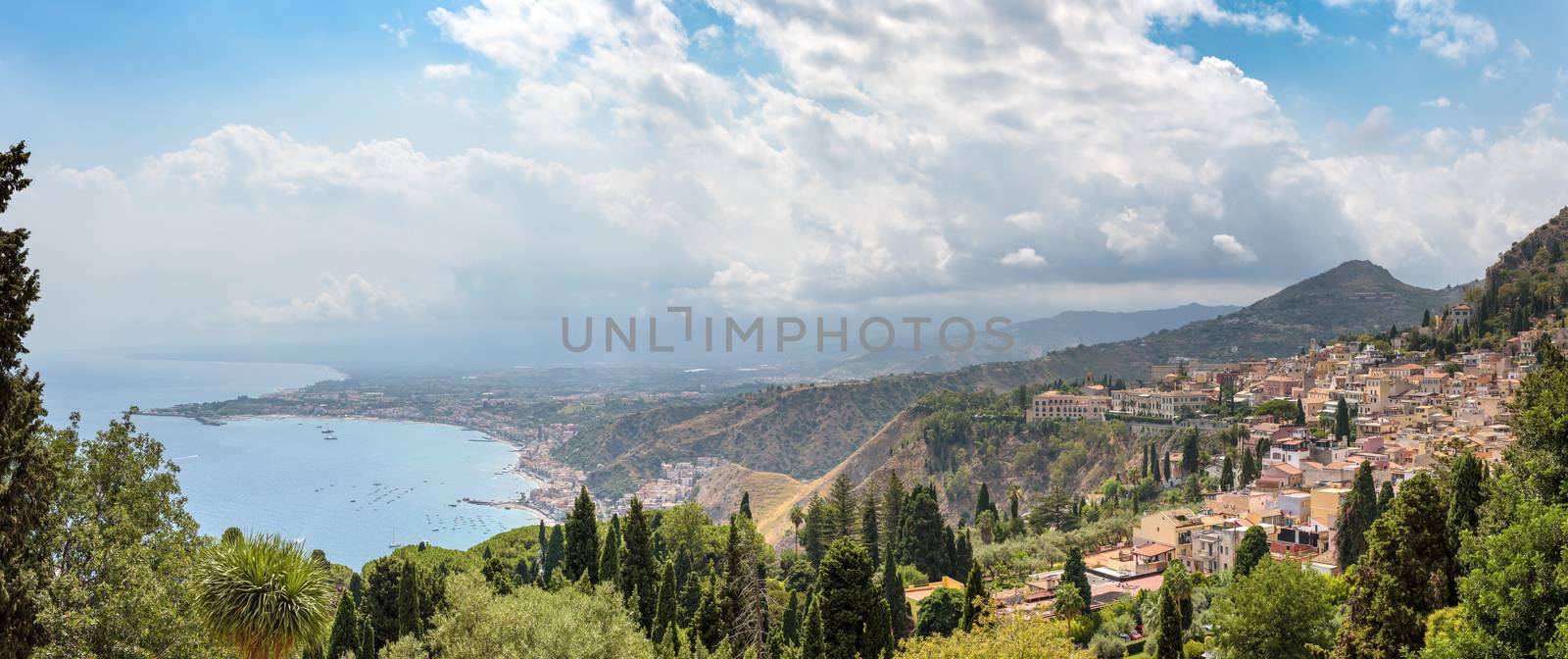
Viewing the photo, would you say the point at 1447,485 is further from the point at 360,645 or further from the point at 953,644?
the point at 360,645

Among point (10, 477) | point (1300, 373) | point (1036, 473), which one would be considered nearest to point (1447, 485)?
point (10, 477)

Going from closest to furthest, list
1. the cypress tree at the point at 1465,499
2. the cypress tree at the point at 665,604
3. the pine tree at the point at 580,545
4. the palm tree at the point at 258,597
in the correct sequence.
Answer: the palm tree at the point at 258,597, the cypress tree at the point at 1465,499, the cypress tree at the point at 665,604, the pine tree at the point at 580,545

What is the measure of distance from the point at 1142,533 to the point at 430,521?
67545 mm

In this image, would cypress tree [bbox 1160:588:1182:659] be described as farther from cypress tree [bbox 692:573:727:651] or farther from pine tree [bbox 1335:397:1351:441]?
pine tree [bbox 1335:397:1351:441]

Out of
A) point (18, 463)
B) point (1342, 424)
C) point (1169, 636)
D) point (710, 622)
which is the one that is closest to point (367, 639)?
point (710, 622)

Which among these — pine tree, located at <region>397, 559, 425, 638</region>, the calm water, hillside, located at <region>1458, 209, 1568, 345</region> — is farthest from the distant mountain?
pine tree, located at <region>397, 559, 425, 638</region>

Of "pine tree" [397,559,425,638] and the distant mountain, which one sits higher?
the distant mountain

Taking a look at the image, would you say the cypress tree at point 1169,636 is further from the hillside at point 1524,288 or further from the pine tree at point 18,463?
the hillside at point 1524,288

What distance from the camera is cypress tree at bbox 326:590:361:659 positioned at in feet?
67.3

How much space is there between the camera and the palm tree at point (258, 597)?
10.2 m

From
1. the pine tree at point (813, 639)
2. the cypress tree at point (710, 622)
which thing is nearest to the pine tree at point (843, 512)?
the cypress tree at point (710, 622)

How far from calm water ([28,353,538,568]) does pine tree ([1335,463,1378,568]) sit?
61158 millimetres

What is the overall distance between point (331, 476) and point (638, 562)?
92.1 metres

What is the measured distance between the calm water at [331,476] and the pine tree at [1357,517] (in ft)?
201
